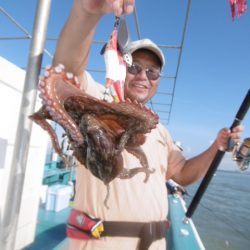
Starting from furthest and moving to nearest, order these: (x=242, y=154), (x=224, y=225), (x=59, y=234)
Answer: (x=224, y=225) < (x=59, y=234) < (x=242, y=154)

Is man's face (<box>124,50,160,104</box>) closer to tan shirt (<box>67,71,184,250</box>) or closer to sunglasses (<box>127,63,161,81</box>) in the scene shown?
sunglasses (<box>127,63,161,81</box>)

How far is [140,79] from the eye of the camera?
2404 millimetres

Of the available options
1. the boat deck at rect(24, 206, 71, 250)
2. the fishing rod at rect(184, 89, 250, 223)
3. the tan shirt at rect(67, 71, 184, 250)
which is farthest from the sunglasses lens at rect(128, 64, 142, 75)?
the boat deck at rect(24, 206, 71, 250)

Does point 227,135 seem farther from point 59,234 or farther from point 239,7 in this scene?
point 59,234

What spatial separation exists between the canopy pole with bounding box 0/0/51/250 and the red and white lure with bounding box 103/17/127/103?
1.06 ft

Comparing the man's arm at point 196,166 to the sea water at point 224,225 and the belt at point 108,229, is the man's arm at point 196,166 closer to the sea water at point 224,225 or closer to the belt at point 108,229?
the belt at point 108,229

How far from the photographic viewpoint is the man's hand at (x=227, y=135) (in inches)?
104

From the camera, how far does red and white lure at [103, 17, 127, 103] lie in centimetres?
115

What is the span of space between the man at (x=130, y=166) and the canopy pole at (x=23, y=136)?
11cm

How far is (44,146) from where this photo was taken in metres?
2.98

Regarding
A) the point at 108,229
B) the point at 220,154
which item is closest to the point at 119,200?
the point at 108,229

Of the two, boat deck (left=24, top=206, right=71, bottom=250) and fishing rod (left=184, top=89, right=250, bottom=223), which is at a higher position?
fishing rod (left=184, top=89, right=250, bottom=223)

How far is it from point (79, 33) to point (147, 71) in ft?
4.19

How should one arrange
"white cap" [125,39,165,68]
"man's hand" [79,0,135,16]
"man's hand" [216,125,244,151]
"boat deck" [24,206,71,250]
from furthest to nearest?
"boat deck" [24,206,71,250] → "man's hand" [216,125,244,151] → "white cap" [125,39,165,68] → "man's hand" [79,0,135,16]
